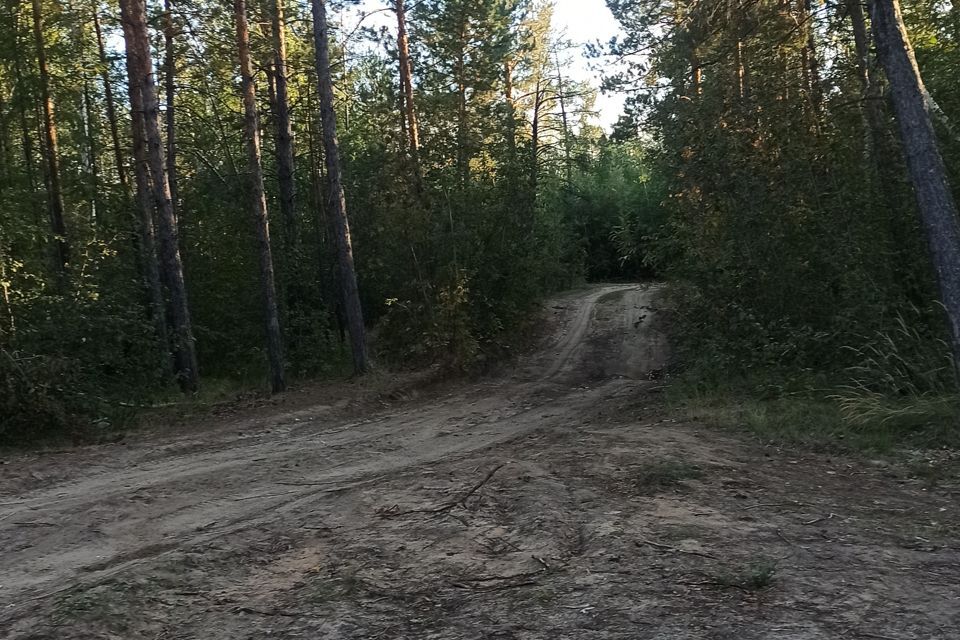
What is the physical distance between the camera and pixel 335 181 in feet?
52.3

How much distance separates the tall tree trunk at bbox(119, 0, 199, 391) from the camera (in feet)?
45.8

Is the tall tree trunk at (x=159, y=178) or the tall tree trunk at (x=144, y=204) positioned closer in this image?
the tall tree trunk at (x=159, y=178)

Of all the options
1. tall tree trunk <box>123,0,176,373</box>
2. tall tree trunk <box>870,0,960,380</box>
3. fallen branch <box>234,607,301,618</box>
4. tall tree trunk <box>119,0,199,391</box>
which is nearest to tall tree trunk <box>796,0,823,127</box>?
tall tree trunk <box>870,0,960,380</box>

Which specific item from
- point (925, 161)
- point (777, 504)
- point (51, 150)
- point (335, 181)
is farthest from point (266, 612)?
point (51, 150)

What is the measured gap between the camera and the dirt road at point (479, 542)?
14.2ft

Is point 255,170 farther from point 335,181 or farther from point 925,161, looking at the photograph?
point 925,161

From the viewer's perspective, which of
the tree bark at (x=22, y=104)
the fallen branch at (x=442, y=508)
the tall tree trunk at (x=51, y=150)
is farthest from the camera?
the tall tree trunk at (x=51, y=150)

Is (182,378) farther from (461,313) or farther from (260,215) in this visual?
(461,313)

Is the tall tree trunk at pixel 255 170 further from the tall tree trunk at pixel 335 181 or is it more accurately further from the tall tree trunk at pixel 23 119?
the tall tree trunk at pixel 23 119

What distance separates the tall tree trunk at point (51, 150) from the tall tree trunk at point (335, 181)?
258 inches

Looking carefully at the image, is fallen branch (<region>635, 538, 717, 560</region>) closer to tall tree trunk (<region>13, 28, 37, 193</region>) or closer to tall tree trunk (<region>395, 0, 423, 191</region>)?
tall tree trunk (<region>395, 0, 423, 191</region>)

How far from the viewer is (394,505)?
6.74m

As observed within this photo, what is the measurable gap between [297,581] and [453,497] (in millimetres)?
1994

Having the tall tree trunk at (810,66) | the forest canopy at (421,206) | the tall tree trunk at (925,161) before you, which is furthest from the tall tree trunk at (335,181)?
the tall tree trunk at (925,161)
